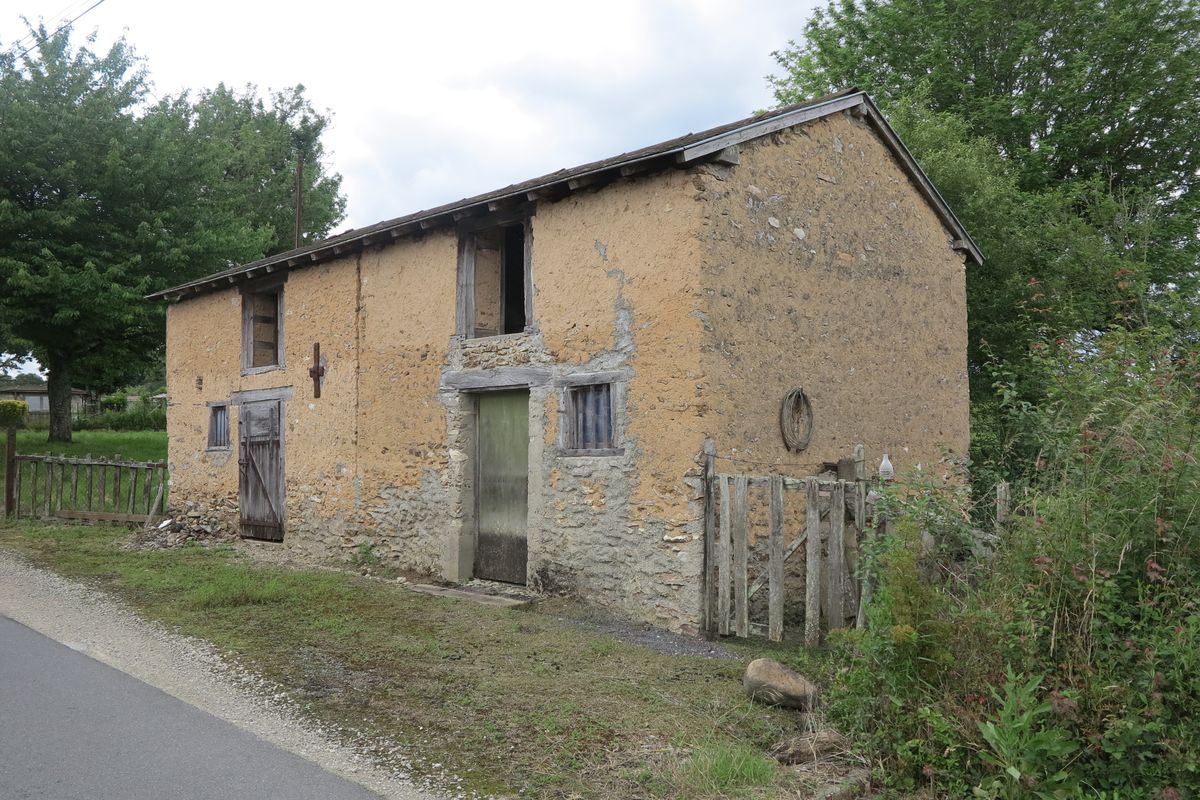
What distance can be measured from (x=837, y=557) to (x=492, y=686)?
2.66 m

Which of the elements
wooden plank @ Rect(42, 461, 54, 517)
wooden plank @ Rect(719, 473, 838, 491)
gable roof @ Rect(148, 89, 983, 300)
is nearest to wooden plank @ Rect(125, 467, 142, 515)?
wooden plank @ Rect(42, 461, 54, 517)

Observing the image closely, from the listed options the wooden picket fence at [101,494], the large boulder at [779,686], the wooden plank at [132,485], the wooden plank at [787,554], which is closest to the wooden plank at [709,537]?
the wooden plank at [787,554]

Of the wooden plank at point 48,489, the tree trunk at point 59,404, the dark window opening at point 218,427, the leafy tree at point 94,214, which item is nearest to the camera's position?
the dark window opening at point 218,427

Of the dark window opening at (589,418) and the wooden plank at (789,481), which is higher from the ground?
the dark window opening at (589,418)

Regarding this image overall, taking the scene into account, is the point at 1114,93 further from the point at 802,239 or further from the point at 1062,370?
the point at 1062,370

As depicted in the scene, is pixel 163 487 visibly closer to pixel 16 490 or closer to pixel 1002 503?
pixel 16 490

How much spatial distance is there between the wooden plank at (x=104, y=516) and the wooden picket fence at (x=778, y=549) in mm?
10672

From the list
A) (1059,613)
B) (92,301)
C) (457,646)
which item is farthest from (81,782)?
(92,301)

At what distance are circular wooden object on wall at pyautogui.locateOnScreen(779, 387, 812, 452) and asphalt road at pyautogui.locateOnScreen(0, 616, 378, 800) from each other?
5331 mm

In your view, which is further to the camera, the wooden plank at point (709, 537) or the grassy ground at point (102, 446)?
the grassy ground at point (102, 446)

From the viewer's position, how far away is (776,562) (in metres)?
6.88

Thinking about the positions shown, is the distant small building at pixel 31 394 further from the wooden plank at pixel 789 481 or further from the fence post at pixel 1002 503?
the fence post at pixel 1002 503

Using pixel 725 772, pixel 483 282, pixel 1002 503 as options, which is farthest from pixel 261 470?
pixel 1002 503

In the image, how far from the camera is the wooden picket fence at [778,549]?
21.3 feet
